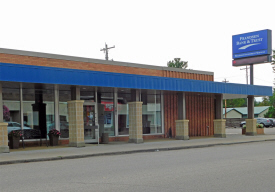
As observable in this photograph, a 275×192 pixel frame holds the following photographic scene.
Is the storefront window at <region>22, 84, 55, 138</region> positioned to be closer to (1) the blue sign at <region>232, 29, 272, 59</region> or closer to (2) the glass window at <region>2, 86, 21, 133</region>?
(2) the glass window at <region>2, 86, 21, 133</region>

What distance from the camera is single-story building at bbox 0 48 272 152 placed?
56.9ft

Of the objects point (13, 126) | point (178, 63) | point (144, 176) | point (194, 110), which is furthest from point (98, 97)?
point (178, 63)

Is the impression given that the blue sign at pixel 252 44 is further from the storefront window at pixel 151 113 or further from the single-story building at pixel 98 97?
the storefront window at pixel 151 113

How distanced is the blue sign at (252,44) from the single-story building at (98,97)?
335 inches

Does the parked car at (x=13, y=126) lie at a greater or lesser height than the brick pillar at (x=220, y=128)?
greater

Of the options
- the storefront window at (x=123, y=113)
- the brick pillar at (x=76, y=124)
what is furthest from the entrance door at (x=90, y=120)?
the brick pillar at (x=76, y=124)

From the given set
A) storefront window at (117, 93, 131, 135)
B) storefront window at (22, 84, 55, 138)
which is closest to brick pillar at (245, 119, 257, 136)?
storefront window at (117, 93, 131, 135)

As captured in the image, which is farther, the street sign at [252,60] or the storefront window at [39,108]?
the street sign at [252,60]

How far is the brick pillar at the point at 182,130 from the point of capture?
2383 centimetres

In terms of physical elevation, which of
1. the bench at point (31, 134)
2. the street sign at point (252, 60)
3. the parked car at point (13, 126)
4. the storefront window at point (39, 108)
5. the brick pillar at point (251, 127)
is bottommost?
the brick pillar at point (251, 127)

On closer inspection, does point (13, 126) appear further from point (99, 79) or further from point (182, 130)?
point (182, 130)

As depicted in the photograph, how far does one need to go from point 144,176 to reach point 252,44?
30.0 metres

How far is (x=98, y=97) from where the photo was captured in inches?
879

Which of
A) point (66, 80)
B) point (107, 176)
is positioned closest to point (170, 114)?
point (66, 80)
